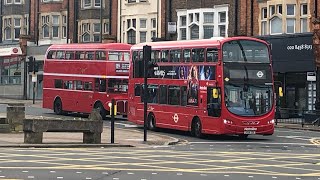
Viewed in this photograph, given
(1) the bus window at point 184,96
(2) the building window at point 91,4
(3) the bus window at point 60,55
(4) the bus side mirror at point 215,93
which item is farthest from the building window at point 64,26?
(4) the bus side mirror at point 215,93

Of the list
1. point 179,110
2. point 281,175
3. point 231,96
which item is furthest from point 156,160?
point 179,110

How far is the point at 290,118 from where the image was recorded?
42.9 m

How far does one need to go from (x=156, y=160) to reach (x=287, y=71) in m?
26.6

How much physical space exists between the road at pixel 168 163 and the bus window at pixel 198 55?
15.6 ft

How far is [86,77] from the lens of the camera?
39906 mm

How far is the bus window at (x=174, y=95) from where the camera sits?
30938 millimetres

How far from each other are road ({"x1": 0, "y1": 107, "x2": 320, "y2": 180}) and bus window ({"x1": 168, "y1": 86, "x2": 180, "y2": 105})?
5336mm

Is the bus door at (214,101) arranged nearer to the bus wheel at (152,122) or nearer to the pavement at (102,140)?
the pavement at (102,140)

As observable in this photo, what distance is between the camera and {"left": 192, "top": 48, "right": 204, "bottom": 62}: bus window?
2922cm

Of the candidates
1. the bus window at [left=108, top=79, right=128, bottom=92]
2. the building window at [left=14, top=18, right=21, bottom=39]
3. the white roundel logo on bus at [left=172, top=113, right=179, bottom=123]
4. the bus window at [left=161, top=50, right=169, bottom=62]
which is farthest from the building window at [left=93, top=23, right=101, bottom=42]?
the white roundel logo on bus at [left=172, top=113, right=179, bottom=123]

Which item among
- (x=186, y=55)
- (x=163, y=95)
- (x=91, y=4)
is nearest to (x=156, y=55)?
(x=163, y=95)

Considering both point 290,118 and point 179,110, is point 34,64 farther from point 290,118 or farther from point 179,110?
point 179,110

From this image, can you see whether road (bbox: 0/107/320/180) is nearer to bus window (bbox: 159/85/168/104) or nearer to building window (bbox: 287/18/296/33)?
bus window (bbox: 159/85/168/104)

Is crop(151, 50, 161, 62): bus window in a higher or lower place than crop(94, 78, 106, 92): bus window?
higher
